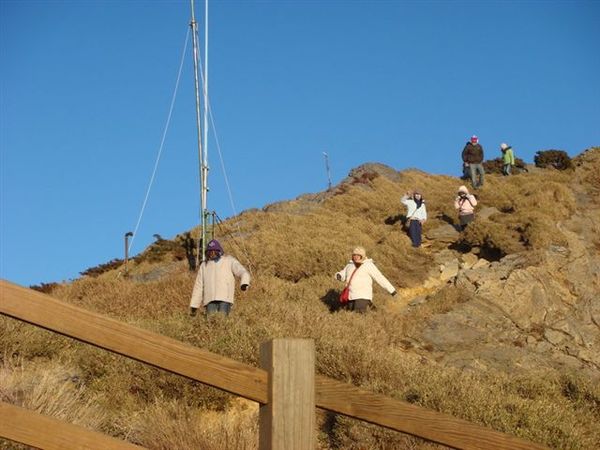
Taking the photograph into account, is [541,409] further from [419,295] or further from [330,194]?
[330,194]

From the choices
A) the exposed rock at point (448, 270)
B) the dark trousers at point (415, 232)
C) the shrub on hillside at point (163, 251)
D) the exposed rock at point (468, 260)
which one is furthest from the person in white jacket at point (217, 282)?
the shrub on hillside at point (163, 251)

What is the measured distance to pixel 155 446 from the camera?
5535 mm

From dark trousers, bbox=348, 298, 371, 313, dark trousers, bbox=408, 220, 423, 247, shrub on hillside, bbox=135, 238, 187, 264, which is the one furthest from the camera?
shrub on hillside, bbox=135, 238, 187, 264

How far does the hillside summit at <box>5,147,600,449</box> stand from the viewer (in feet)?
24.0

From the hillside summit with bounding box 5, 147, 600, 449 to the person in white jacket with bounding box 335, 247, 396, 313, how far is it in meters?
0.44

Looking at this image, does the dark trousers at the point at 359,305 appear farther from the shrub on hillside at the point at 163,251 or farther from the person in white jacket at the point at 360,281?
the shrub on hillside at the point at 163,251

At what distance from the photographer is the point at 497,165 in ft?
126

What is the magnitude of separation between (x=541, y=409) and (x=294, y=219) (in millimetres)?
16794

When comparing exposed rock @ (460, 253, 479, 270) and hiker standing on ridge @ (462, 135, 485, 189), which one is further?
hiker standing on ridge @ (462, 135, 485, 189)

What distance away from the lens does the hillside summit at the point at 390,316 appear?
7.33 meters

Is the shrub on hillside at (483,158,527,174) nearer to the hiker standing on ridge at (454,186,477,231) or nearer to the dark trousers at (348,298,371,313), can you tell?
the hiker standing on ridge at (454,186,477,231)

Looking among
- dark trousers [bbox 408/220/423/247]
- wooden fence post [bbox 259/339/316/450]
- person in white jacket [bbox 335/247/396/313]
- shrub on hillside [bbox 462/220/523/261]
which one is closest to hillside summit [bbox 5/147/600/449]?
shrub on hillside [bbox 462/220/523/261]

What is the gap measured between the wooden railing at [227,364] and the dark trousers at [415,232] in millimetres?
19360

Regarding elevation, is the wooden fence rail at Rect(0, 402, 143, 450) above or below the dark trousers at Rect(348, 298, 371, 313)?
below
